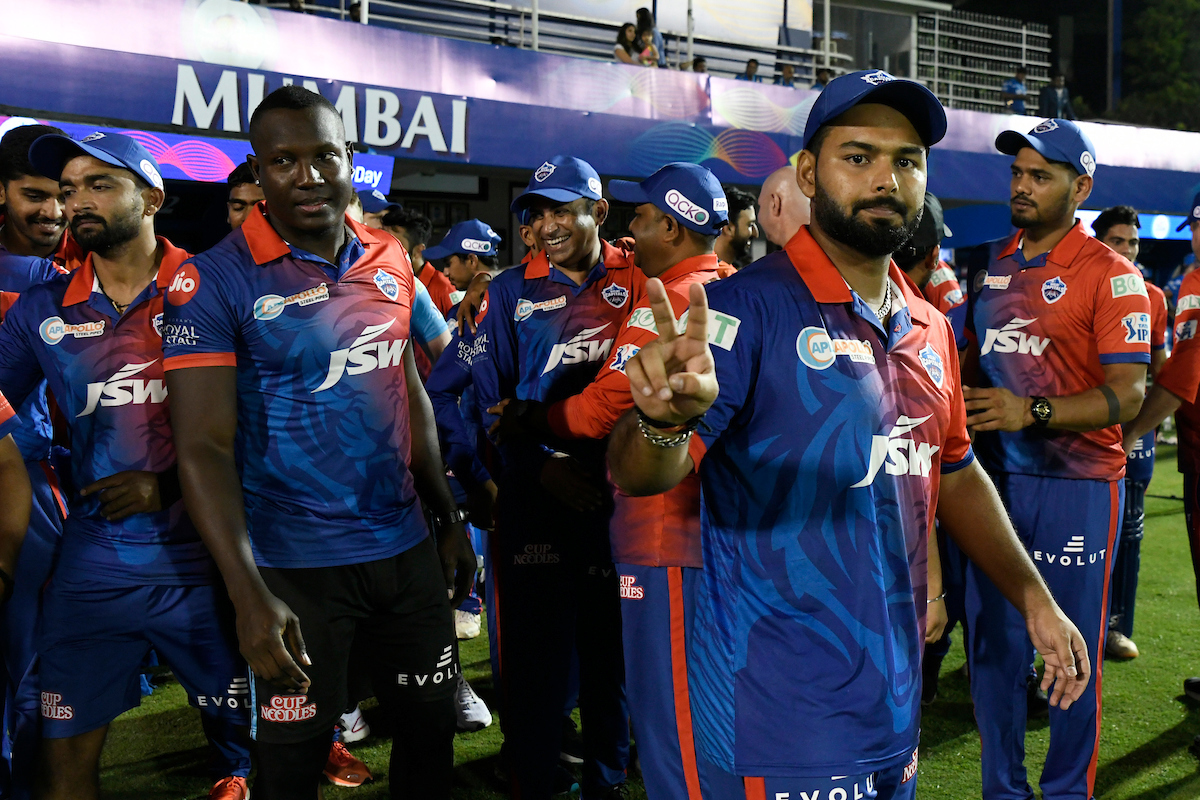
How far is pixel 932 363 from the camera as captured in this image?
6.74ft

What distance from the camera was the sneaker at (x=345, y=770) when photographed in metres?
3.78

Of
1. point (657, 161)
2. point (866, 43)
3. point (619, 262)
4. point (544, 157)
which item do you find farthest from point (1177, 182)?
point (619, 262)

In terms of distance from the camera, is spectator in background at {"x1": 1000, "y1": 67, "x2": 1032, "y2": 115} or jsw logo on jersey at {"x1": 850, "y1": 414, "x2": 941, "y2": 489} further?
spectator in background at {"x1": 1000, "y1": 67, "x2": 1032, "y2": 115}

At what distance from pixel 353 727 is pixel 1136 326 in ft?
11.3

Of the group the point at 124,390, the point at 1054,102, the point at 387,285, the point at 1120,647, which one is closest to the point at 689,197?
the point at 387,285

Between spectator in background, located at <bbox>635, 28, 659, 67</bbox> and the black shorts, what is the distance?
39.9 feet

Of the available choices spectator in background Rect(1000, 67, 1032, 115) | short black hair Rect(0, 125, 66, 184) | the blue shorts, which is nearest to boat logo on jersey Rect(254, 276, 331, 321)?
the blue shorts

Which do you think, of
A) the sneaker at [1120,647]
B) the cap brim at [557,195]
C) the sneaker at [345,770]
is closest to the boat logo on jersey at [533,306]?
the cap brim at [557,195]

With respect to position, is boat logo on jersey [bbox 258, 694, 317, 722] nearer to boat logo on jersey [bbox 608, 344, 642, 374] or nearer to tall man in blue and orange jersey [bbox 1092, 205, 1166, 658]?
boat logo on jersey [bbox 608, 344, 642, 374]

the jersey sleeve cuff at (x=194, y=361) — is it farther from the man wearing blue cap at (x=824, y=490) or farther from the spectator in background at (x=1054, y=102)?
the spectator in background at (x=1054, y=102)

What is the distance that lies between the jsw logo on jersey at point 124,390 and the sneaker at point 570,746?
2061 mm

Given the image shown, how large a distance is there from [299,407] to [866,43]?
72.1ft

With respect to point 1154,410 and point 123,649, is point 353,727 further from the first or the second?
point 1154,410

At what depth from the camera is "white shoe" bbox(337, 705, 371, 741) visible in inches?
166
